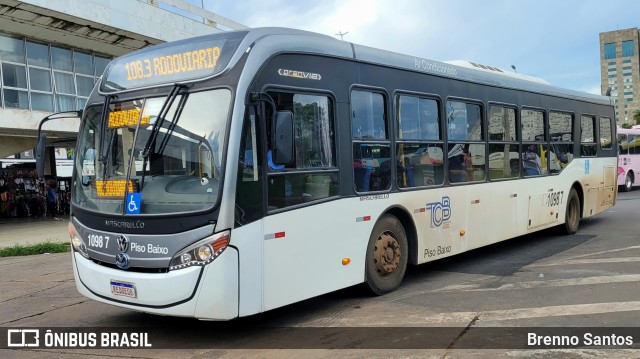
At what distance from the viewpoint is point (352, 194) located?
20.6 ft

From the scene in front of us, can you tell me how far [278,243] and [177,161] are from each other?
1.25 metres

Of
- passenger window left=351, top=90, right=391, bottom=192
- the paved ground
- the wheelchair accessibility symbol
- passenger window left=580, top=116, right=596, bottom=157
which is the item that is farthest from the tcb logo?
the paved ground

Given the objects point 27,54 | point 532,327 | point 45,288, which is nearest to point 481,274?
point 532,327

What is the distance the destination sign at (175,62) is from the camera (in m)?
5.34

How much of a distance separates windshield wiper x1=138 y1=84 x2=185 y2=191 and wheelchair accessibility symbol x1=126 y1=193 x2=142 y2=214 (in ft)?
0.36

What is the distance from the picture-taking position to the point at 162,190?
16.9 ft

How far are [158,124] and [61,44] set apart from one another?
1957cm

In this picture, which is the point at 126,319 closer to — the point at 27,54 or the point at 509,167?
the point at 509,167

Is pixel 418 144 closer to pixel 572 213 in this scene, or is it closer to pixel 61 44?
pixel 572 213

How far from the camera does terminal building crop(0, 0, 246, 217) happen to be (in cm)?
1897

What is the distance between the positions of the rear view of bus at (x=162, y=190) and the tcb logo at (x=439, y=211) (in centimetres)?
353

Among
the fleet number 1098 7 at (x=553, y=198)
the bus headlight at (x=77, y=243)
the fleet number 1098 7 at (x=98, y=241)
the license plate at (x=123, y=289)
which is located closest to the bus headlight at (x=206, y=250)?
the license plate at (x=123, y=289)

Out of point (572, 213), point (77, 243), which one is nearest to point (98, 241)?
point (77, 243)

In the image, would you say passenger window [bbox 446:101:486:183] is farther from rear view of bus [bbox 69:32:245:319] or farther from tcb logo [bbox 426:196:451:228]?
rear view of bus [bbox 69:32:245:319]
